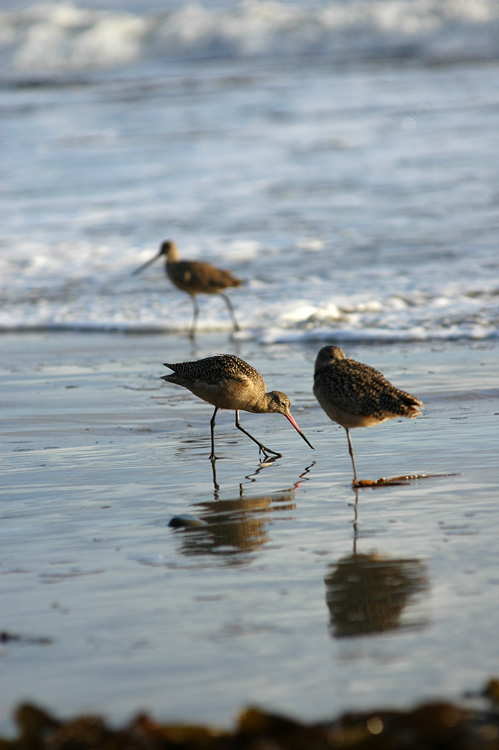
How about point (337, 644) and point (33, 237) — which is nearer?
point (337, 644)

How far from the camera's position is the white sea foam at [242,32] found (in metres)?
37.3

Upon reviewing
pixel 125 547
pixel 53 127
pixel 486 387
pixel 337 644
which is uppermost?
pixel 337 644

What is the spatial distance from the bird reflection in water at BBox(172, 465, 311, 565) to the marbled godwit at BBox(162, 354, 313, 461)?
91 centimetres

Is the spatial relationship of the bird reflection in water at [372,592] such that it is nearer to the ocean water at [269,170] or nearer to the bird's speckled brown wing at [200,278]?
the ocean water at [269,170]

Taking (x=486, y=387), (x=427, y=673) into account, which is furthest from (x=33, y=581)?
(x=486, y=387)

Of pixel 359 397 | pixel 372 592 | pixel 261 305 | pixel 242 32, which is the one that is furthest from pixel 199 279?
pixel 242 32

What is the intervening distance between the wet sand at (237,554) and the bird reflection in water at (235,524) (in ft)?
0.05

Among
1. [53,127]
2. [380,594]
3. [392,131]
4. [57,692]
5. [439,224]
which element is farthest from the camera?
[53,127]

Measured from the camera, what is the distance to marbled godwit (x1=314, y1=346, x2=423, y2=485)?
5145 millimetres

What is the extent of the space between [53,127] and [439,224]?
14616 mm

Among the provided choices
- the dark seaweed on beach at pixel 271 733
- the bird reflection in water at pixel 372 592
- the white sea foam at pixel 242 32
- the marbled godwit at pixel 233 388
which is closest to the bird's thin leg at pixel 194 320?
the marbled godwit at pixel 233 388

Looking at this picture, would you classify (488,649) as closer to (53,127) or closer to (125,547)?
(125,547)

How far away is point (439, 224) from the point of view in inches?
526

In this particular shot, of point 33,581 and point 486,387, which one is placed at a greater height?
point 33,581
